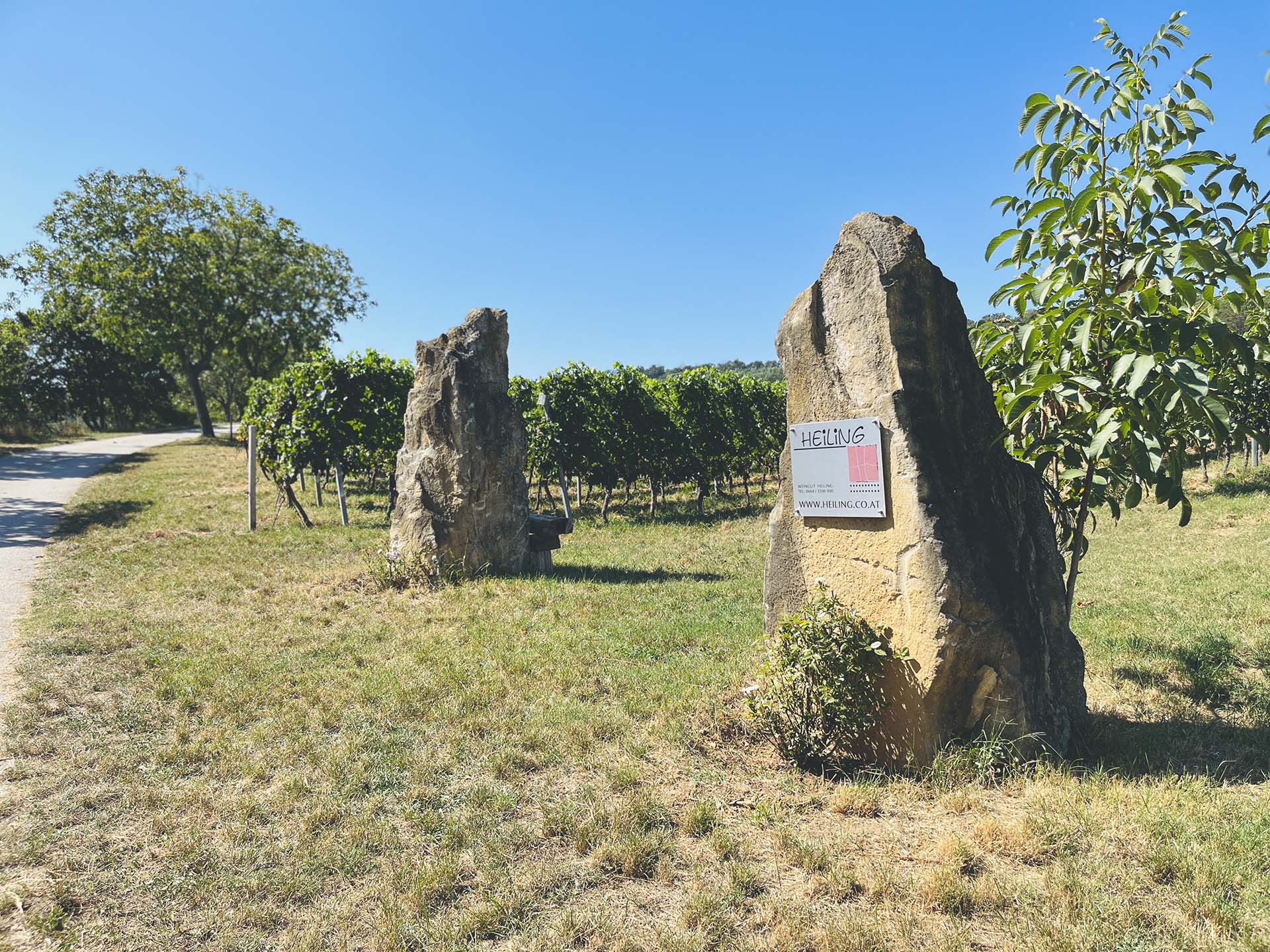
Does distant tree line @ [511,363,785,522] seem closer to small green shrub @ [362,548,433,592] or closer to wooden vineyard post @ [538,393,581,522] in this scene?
wooden vineyard post @ [538,393,581,522]

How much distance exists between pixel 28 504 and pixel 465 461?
36.8ft

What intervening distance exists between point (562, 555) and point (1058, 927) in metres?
8.96

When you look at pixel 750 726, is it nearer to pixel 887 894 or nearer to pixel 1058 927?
pixel 887 894

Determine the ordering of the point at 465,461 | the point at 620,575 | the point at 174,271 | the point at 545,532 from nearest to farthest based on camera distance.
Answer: the point at 465,461, the point at 620,575, the point at 545,532, the point at 174,271

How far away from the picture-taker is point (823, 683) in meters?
3.95

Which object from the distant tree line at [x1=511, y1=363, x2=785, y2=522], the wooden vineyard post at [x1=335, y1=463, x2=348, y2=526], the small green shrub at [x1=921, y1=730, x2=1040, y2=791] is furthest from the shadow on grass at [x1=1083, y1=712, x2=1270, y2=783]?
the wooden vineyard post at [x1=335, y1=463, x2=348, y2=526]

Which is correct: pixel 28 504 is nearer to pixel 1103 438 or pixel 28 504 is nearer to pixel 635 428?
pixel 635 428

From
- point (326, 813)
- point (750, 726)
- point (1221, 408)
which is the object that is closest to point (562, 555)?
point (750, 726)

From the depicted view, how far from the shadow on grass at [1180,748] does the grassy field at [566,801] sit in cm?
2

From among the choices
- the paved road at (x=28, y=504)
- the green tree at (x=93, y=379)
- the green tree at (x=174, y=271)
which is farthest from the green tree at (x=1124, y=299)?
the green tree at (x=93, y=379)

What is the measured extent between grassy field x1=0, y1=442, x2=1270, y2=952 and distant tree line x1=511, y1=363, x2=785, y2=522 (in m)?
9.03

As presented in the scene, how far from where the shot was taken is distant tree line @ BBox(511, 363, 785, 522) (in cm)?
1633

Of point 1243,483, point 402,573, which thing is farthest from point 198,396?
point 1243,483

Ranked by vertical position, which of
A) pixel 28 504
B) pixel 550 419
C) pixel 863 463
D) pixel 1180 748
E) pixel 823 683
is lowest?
pixel 1180 748
